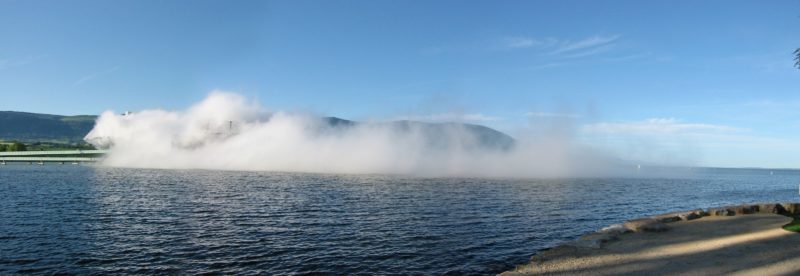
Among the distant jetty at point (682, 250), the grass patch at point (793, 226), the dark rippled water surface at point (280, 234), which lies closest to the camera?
the distant jetty at point (682, 250)

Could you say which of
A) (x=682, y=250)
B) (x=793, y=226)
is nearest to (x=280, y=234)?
(x=682, y=250)

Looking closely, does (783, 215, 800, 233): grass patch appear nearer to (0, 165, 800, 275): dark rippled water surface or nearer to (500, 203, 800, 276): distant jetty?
(500, 203, 800, 276): distant jetty

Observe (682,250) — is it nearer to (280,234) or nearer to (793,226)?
(793,226)

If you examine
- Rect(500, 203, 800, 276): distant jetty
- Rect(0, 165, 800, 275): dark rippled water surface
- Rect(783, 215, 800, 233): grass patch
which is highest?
Rect(783, 215, 800, 233): grass patch

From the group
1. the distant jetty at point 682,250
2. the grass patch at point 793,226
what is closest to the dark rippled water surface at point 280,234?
the distant jetty at point 682,250

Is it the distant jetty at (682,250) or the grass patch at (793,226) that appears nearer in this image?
the distant jetty at (682,250)

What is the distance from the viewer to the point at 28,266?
23.1 meters

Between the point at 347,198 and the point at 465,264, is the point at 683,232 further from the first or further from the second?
the point at 347,198

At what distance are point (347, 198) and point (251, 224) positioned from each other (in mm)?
23976

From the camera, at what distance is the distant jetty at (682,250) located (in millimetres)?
20672

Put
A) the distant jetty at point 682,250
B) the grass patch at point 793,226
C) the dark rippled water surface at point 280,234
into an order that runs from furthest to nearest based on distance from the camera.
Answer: the grass patch at point 793,226, the dark rippled water surface at point 280,234, the distant jetty at point 682,250

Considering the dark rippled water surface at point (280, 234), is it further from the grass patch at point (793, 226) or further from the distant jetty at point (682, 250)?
the grass patch at point (793, 226)

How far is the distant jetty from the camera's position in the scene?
20.7 m

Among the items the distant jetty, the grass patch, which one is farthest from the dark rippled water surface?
the grass patch
